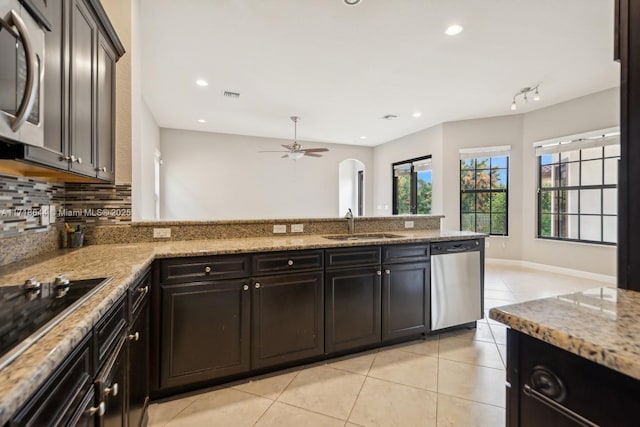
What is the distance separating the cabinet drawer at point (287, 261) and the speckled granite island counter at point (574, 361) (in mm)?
1465

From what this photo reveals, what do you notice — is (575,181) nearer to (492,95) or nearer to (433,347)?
(492,95)

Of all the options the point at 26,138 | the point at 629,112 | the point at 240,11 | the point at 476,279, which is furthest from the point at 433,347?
the point at 240,11

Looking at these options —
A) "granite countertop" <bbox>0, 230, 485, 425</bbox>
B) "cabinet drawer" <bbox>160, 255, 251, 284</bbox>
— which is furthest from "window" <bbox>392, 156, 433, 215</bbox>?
"cabinet drawer" <bbox>160, 255, 251, 284</bbox>

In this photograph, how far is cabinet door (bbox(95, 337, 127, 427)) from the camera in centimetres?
94

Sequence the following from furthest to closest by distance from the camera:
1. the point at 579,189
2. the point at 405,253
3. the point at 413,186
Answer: the point at 413,186 < the point at 579,189 < the point at 405,253

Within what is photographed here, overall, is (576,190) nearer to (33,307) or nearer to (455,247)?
(455,247)

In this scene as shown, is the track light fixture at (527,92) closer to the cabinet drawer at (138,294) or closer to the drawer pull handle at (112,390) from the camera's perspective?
the cabinet drawer at (138,294)

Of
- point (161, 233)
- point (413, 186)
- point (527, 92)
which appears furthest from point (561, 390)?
point (413, 186)

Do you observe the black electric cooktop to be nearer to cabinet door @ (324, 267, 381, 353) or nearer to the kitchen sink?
cabinet door @ (324, 267, 381, 353)

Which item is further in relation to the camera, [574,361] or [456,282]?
[456,282]

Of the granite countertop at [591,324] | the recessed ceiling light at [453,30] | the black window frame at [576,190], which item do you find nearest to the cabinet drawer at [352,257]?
the granite countertop at [591,324]

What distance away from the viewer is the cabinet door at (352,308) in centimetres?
226

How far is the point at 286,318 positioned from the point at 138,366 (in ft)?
3.01

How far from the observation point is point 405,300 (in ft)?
8.33
